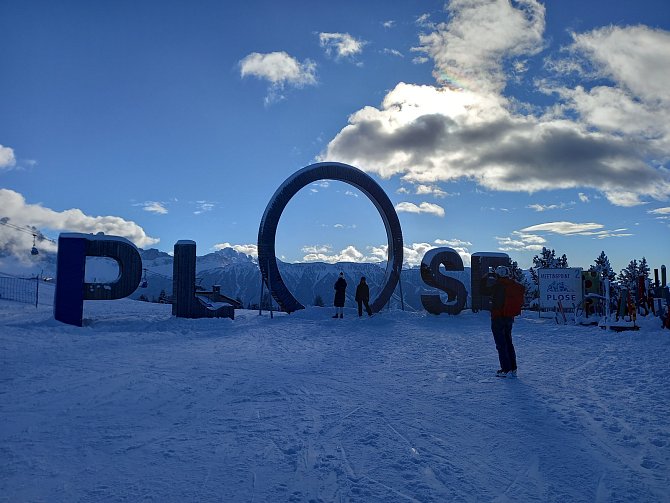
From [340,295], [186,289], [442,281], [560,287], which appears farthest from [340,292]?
[560,287]

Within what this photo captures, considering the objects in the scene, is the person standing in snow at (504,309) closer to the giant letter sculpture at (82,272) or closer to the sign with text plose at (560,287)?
the giant letter sculpture at (82,272)

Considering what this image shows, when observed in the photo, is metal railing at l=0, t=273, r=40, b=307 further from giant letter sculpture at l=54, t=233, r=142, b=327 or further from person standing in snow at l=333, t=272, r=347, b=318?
person standing in snow at l=333, t=272, r=347, b=318

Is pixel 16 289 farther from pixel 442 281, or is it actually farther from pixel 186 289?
pixel 442 281

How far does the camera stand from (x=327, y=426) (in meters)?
4.88

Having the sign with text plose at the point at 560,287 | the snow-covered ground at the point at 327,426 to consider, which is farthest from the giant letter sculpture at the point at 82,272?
the sign with text plose at the point at 560,287

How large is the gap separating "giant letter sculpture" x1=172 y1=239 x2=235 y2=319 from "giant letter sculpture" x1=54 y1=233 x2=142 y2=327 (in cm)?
145

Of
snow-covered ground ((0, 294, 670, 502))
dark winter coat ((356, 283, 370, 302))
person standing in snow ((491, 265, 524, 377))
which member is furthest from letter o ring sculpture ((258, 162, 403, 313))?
person standing in snow ((491, 265, 524, 377))

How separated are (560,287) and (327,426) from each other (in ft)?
59.6

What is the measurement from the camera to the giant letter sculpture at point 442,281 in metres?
20.5

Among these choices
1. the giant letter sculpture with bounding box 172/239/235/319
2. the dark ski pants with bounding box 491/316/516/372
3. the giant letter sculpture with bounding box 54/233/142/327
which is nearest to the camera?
the dark ski pants with bounding box 491/316/516/372

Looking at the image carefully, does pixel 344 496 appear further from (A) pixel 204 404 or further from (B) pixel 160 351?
(B) pixel 160 351

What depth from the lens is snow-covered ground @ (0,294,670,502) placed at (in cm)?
351

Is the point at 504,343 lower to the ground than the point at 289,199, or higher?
lower

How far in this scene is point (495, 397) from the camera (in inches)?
242
